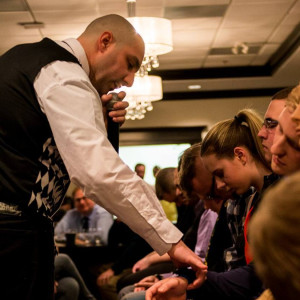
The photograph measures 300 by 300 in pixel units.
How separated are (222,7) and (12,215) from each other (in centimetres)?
463

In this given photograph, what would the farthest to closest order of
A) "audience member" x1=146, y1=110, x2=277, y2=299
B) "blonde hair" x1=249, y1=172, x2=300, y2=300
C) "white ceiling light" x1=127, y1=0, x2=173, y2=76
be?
1. "white ceiling light" x1=127, y1=0, x2=173, y2=76
2. "audience member" x1=146, y1=110, x2=277, y2=299
3. "blonde hair" x1=249, y1=172, x2=300, y2=300

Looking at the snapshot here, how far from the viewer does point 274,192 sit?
613mm

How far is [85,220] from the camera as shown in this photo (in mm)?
5840

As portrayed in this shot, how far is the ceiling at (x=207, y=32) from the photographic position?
558cm

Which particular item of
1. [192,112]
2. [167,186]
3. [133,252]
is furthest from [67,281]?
[192,112]

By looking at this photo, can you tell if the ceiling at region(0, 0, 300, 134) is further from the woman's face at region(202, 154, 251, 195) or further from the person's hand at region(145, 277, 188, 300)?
the person's hand at region(145, 277, 188, 300)

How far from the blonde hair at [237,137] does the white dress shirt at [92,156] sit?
655mm

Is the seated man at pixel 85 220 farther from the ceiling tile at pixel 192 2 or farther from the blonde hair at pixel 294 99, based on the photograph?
the blonde hair at pixel 294 99

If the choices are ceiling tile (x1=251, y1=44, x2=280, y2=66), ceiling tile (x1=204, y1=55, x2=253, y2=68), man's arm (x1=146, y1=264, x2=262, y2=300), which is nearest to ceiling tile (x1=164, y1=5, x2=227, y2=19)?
ceiling tile (x1=251, y1=44, x2=280, y2=66)

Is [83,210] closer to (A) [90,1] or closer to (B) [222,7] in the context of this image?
(A) [90,1]

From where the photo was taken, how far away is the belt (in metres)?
1.49

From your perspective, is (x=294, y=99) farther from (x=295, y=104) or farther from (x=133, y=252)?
(x=133, y=252)

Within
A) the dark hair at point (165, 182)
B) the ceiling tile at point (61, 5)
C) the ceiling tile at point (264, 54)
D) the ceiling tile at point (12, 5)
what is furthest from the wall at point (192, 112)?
the dark hair at point (165, 182)

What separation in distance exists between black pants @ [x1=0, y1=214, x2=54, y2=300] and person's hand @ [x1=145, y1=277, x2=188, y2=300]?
0.31 metres
